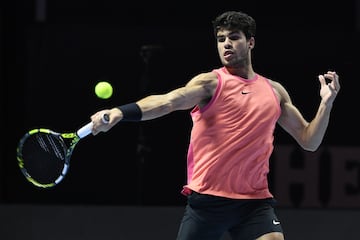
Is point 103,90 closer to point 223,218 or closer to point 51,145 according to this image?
point 51,145

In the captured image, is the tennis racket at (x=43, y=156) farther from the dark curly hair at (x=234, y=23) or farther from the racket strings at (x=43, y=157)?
the dark curly hair at (x=234, y=23)

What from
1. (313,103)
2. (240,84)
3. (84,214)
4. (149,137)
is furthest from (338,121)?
(240,84)

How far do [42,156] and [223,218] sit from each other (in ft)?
3.28

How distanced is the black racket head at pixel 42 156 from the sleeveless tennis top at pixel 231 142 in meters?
0.70

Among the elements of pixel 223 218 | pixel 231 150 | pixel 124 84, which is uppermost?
pixel 124 84

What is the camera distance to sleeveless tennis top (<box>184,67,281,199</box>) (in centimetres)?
521

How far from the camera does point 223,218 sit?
17.2 ft

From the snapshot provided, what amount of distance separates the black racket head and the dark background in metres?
2.91

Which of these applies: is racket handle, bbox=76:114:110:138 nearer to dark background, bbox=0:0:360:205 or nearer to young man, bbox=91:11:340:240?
young man, bbox=91:11:340:240

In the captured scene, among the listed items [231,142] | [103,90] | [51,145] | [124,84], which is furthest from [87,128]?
[124,84]

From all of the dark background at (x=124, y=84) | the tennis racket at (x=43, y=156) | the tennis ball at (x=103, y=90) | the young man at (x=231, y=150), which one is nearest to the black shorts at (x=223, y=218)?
the young man at (x=231, y=150)

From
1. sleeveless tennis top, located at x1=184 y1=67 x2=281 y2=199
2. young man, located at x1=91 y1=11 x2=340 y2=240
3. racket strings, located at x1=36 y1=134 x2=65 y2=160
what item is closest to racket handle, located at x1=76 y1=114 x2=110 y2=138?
racket strings, located at x1=36 y1=134 x2=65 y2=160

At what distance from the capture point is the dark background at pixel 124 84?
324 inches
